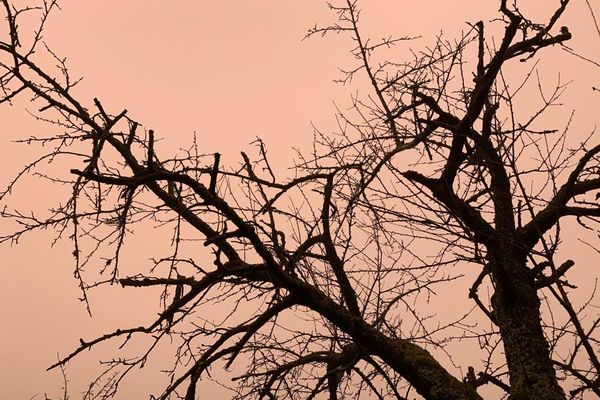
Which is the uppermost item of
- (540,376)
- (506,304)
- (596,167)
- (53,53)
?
(53,53)

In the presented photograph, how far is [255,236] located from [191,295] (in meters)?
0.66

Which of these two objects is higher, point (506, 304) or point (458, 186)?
point (458, 186)

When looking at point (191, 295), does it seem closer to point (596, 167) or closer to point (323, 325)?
point (323, 325)

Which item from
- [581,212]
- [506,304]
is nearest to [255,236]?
[506,304]

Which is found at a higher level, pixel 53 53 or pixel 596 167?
pixel 53 53

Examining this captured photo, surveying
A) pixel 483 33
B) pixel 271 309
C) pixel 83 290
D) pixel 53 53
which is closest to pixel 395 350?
pixel 271 309

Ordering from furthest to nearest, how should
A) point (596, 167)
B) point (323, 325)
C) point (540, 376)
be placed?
point (323, 325), point (596, 167), point (540, 376)

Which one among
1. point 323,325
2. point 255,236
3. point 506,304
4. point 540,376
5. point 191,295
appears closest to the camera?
Answer: point 255,236

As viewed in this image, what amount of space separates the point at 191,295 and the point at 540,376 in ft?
8.23

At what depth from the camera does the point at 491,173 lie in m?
4.88

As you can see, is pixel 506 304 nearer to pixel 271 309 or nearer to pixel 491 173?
pixel 491 173

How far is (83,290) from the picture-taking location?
3555 mm

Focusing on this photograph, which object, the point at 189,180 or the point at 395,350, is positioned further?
the point at 395,350

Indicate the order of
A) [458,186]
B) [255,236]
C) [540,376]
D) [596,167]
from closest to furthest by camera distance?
A: [255,236] < [540,376] < [596,167] < [458,186]
